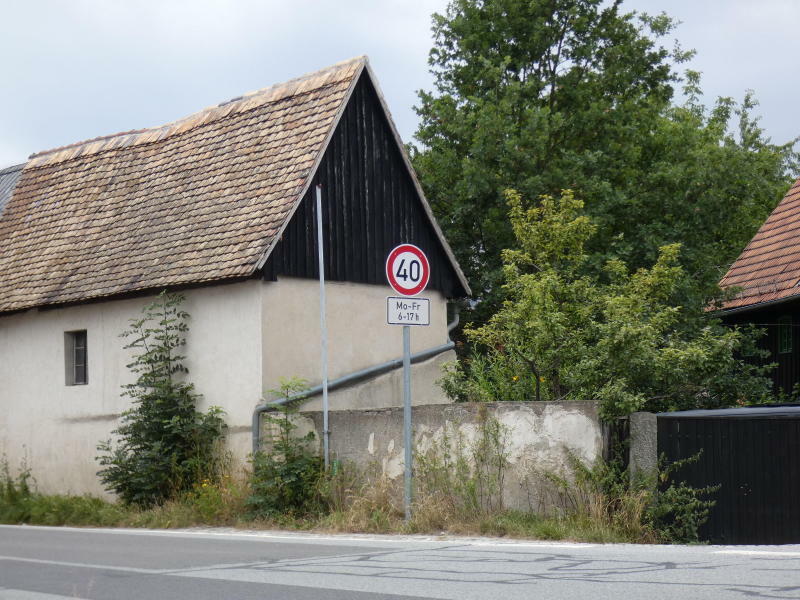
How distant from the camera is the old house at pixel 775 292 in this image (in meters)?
24.8

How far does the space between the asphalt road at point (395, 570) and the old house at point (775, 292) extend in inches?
586

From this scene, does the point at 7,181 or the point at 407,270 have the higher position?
the point at 7,181

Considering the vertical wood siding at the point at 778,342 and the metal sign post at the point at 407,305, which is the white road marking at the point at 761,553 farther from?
the vertical wood siding at the point at 778,342

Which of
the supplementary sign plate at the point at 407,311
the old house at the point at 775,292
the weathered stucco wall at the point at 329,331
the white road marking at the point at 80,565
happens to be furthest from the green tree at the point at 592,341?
the old house at the point at 775,292

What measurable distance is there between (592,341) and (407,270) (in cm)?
320

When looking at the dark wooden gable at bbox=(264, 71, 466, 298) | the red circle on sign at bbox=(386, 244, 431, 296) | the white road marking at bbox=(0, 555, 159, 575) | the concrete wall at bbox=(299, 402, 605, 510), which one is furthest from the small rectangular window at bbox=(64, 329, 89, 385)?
the red circle on sign at bbox=(386, 244, 431, 296)

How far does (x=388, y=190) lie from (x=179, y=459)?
20.9 ft

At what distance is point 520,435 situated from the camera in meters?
13.0

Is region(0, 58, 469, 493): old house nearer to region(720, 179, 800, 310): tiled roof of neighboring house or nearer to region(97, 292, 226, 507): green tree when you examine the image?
region(97, 292, 226, 507): green tree

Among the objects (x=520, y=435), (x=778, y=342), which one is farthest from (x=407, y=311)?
(x=778, y=342)

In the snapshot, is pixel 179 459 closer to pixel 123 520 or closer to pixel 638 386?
pixel 123 520

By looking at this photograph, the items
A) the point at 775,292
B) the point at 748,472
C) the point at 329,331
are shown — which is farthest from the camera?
the point at 775,292

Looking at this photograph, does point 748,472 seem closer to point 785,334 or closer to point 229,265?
point 229,265

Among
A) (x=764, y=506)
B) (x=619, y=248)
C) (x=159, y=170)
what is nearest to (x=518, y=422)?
(x=764, y=506)
